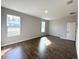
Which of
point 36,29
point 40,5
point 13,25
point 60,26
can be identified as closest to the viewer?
point 40,5

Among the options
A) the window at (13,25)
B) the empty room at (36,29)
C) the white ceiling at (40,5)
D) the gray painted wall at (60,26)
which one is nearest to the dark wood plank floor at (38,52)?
the empty room at (36,29)

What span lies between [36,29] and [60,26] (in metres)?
2.96

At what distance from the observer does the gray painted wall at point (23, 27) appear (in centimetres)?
543

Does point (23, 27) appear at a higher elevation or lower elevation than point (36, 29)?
higher

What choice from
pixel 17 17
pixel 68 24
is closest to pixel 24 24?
pixel 17 17

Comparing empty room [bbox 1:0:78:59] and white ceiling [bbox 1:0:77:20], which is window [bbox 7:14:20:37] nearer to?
empty room [bbox 1:0:78:59]

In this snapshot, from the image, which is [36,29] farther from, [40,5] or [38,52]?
[38,52]

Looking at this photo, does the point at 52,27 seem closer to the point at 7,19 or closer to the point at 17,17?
the point at 17,17

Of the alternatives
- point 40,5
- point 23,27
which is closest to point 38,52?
point 40,5

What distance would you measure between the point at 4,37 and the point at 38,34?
491 cm

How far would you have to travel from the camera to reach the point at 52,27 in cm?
1178

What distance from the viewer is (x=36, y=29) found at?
370 inches

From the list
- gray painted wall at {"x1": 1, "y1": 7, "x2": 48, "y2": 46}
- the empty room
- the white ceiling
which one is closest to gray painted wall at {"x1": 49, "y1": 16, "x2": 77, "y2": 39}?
the empty room

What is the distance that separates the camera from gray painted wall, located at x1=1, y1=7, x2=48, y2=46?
5426 mm
